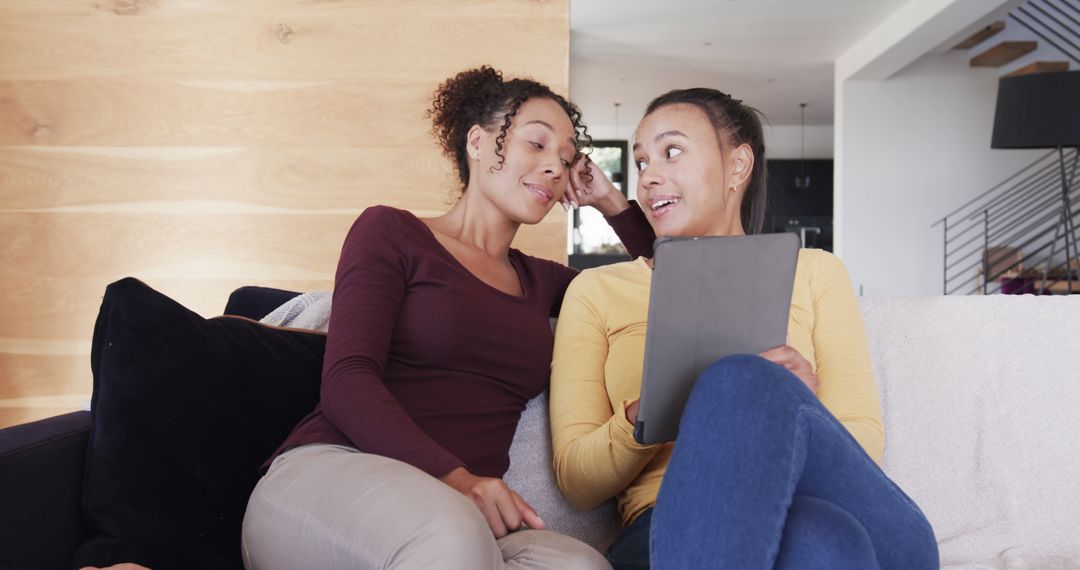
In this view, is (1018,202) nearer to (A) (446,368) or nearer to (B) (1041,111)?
(B) (1041,111)

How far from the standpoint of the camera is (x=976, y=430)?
164 cm

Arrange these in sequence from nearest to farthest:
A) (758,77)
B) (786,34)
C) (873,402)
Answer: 1. (873,402)
2. (786,34)
3. (758,77)

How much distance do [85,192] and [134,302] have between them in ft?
7.21

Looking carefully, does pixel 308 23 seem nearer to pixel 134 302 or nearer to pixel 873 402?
pixel 134 302

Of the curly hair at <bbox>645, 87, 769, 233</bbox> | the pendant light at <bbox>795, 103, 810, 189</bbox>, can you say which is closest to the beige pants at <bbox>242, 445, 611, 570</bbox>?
the curly hair at <bbox>645, 87, 769, 233</bbox>

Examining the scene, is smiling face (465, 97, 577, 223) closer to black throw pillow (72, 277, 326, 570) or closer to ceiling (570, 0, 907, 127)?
black throw pillow (72, 277, 326, 570)

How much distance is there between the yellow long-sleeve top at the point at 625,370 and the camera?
1386 millimetres

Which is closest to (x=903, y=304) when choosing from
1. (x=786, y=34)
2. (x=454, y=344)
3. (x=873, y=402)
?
(x=873, y=402)

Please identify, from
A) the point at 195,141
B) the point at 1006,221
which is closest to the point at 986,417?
the point at 195,141

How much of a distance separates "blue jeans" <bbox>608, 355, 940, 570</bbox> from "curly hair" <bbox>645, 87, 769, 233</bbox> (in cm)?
75

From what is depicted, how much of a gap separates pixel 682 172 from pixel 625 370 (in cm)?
38

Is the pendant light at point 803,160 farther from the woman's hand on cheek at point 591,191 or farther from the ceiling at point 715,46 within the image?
the woman's hand on cheek at point 591,191

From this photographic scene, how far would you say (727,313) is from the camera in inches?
45.5

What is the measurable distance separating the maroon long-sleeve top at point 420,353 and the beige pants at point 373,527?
84mm
